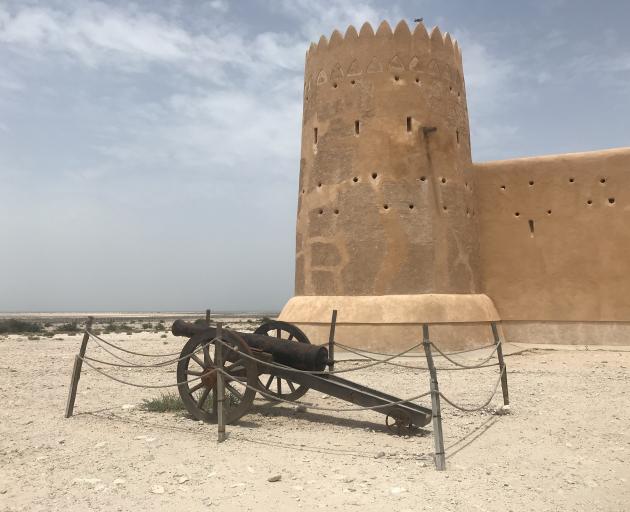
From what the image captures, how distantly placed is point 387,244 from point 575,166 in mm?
5271

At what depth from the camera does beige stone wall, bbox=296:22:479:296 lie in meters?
12.7

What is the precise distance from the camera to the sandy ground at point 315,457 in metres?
4.12

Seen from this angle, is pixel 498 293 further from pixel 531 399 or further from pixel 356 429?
pixel 356 429

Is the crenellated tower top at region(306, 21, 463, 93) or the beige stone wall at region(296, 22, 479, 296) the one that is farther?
the crenellated tower top at region(306, 21, 463, 93)

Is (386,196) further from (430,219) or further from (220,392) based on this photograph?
(220,392)

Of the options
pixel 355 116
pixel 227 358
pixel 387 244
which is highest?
pixel 355 116

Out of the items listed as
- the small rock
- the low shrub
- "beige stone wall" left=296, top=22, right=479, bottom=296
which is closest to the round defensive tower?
"beige stone wall" left=296, top=22, right=479, bottom=296

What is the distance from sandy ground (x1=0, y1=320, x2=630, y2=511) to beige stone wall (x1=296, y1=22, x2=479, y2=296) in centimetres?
460

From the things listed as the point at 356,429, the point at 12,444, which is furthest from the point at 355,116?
the point at 12,444

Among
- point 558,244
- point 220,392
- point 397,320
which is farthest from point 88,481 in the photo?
point 558,244

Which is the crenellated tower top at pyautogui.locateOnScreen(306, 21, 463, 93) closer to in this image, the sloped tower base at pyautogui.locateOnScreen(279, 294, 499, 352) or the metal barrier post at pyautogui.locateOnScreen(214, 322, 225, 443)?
the sloped tower base at pyautogui.locateOnScreen(279, 294, 499, 352)

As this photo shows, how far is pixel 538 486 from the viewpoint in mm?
4367

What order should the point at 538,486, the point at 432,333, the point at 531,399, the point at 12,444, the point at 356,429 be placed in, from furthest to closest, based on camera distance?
the point at 432,333
the point at 531,399
the point at 356,429
the point at 12,444
the point at 538,486

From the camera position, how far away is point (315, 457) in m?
5.16
